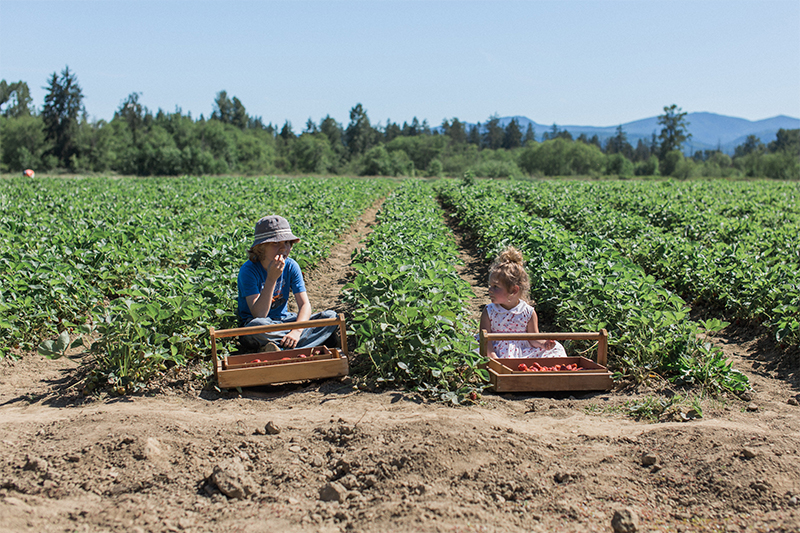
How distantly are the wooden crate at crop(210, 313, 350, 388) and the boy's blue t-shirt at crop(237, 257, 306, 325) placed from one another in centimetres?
50

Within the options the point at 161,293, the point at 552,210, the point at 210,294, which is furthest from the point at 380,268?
the point at 552,210

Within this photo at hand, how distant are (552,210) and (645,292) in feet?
31.8

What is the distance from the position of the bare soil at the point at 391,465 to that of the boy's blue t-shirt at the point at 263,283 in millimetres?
934

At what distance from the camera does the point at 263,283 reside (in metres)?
4.35

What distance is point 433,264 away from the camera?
5227 millimetres

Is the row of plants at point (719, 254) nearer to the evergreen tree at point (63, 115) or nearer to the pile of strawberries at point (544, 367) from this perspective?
the pile of strawberries at point (544, 367)

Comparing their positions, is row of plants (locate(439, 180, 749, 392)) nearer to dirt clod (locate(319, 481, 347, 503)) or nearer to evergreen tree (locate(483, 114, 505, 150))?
dirt clod (locate(319, 481, 347, 503))

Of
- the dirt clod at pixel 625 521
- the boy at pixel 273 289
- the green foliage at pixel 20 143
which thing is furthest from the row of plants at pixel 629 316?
the green foliage at pixel 20 143

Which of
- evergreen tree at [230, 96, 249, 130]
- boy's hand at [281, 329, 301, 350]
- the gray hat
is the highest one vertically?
evergreen tree at [230, 96, 249, 130]

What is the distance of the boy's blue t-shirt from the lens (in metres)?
4.25

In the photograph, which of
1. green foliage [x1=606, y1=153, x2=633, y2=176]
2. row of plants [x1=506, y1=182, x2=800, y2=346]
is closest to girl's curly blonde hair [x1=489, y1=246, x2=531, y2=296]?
row of plants [x1=506, y1=182, x2=800, y2=346]

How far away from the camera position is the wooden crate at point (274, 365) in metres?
3.63

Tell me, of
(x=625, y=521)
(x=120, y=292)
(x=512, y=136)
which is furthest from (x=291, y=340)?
(x=512, y=136)

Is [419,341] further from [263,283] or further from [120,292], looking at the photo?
[120,292]
